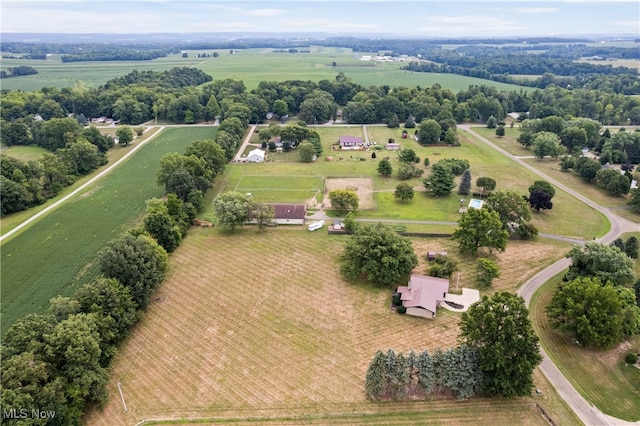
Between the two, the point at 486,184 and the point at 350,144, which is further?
the point at 350,144

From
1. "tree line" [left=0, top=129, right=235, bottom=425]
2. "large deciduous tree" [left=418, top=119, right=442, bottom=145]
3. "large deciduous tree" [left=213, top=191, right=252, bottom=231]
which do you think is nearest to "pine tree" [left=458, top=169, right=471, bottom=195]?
"large deciduous tree" [left=418, top=119, right=442, bottom=145]

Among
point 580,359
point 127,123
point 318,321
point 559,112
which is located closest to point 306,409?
point 318,321

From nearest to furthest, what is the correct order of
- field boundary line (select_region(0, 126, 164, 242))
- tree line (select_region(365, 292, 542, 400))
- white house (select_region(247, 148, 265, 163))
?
tree line (select_region(365, 292, 542, 400)) < field boundary line (select_region(0, 126, 164, 242)) < white house (select_region(247, 148, 265, 163))

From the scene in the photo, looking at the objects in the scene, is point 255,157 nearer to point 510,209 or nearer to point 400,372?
point 510,209

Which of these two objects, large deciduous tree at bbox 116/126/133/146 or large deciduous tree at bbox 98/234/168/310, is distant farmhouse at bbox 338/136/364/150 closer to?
large deciduous tree at bbox 116/126/133/146

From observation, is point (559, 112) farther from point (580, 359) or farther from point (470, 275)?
point (580, 359)

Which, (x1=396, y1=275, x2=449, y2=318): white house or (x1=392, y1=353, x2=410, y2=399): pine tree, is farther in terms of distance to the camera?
(x1=396, y1=275, x2=449, y2=318): white house

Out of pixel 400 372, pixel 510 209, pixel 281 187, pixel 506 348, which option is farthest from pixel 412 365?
pixel 281 187

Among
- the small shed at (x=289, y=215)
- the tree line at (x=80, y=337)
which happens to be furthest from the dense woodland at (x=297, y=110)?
the tree line at (x=80, y=337)
